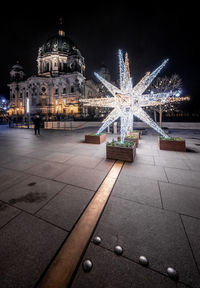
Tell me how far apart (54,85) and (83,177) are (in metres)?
67.4

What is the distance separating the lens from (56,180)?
4484 mm

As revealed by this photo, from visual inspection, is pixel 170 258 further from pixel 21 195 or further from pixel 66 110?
pixel 66 110

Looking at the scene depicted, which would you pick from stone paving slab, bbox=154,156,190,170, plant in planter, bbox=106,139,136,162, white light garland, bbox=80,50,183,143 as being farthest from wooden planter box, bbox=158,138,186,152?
plant in planter, bbox=106,139,136,162

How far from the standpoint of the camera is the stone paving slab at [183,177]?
416cm

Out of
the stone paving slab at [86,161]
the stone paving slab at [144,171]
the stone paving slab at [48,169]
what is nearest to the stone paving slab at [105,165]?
the stone paving slab at [86,161]

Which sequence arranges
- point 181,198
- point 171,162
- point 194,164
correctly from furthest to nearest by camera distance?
point 171,162, point 194,164, point 181,198

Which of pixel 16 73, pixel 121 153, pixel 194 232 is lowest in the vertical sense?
pixel 194 232

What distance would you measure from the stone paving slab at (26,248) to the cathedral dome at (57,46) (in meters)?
83.9

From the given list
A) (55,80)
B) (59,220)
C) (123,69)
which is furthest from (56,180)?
(55,80)

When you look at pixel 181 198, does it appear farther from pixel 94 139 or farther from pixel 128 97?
pixel 94 139

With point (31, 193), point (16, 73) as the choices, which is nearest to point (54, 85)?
point (16, 73)

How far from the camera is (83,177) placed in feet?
15.4

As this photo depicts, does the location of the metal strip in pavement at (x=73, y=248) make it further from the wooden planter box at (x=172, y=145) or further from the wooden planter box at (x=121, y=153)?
the wooden planter box at (x=172, y=145)

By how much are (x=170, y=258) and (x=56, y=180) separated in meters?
3.60
